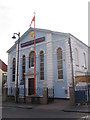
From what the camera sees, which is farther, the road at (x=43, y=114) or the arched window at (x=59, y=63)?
the arched window at (x=59, y=63)

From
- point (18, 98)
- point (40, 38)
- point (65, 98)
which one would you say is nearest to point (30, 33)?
point (40, 38)

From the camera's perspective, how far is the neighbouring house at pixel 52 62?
20.4 metres

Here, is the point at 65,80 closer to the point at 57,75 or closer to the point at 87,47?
the point at 57,75

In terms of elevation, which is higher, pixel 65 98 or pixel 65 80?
pixel 65 80

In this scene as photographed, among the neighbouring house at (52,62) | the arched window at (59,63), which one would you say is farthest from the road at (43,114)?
the arched window at (59,63)

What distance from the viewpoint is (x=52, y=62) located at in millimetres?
22109

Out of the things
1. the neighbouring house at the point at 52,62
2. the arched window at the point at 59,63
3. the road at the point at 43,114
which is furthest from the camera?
the arched window at the point at 59,63

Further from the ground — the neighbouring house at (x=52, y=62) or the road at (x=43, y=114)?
the neighbouring house at (x=52, y=62)

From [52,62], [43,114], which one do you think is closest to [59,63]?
[52,62]

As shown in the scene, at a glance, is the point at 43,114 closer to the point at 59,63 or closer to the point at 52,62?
the point at 59,63

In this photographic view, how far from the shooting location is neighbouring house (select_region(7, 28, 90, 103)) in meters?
20.4

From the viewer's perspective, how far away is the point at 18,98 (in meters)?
21.8

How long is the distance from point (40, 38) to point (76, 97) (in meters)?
11.0

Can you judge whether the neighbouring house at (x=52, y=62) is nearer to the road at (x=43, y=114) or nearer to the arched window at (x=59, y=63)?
the arched window at (x=59, y=63)
